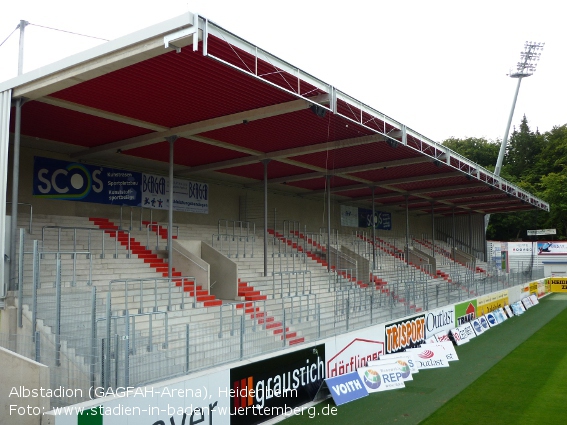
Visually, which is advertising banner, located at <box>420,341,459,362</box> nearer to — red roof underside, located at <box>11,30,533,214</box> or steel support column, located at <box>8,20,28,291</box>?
red roof underside, located at <box>11,30,533,214</box>

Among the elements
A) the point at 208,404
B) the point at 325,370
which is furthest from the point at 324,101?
the point at 208,404

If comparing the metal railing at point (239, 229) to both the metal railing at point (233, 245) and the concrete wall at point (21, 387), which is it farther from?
the concrete wall at point (21, 387)

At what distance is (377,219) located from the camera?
108 feet

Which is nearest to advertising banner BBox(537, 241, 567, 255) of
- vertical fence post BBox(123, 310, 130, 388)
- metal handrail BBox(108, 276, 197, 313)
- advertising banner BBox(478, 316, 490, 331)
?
advertising banner BBox(478, 316, 490, 331)

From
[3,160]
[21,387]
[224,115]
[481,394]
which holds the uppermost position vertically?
[224,115]

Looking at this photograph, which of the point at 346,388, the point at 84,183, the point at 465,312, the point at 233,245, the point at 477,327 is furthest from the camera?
the point at 465,312

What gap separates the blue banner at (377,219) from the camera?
31094mm

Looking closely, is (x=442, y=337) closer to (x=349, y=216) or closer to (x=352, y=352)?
(x=352, y=352)

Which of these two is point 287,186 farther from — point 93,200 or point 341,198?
point 93,200

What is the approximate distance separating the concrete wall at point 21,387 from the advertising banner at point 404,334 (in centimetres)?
960

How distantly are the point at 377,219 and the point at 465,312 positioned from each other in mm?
13343

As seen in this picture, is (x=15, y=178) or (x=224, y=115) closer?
(x=15, y=178)

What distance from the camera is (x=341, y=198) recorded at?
28.1m

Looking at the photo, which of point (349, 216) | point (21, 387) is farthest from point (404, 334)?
point (349, 216)
